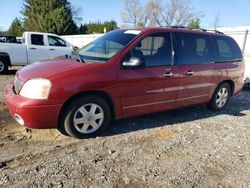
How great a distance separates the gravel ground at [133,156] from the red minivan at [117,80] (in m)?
0.36

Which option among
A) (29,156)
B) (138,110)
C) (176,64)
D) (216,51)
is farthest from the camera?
(216,51)

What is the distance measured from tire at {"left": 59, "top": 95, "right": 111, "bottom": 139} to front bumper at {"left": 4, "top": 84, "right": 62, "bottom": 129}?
0.18m

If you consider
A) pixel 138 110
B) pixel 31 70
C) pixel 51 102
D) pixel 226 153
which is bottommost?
pixel 226 153

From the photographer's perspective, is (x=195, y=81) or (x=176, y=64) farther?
(x=195, y=81)

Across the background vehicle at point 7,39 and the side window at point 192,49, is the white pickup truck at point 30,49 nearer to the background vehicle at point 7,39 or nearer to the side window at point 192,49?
the background vehicle at point 7,39

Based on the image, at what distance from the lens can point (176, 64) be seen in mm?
5133

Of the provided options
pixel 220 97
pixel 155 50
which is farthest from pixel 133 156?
pixel 220 97

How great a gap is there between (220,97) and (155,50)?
236 centimetres

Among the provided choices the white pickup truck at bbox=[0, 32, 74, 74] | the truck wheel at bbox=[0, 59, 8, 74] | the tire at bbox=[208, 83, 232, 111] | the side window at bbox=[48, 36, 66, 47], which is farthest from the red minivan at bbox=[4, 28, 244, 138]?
the side window at bbox=[48, 36, 66, 47]

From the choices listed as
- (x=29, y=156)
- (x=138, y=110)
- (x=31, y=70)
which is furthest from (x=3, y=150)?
(x=138, y=110)

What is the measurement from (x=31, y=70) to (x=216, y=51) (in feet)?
12.7

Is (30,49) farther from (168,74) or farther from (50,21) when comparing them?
(50,21)

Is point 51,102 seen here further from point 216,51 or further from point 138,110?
point 216,51

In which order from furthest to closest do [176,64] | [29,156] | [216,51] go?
[216,51], [176,64], [29,156]
